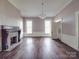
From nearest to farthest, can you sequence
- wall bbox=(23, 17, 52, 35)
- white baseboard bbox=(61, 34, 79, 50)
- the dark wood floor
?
1. the dark wood floor
2. white baseboard bbox=(61, 34, 79, 50)
3. wall bbox=(23, 17, 52, 35)

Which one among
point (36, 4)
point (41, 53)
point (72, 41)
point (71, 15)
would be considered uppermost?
point (36, 4)

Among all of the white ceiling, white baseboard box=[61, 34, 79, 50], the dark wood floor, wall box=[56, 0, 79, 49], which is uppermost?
the white ceiling

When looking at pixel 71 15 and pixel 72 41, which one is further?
pixel 71 15

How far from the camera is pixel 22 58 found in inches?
176

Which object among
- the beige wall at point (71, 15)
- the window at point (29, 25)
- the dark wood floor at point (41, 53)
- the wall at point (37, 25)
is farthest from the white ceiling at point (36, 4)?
the window at point (29, 25)

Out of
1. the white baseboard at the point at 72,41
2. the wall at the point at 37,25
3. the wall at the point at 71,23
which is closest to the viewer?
the white baseboard at the point at 72,41

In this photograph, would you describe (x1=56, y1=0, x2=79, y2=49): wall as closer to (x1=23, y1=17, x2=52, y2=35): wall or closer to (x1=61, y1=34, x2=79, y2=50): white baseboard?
(x1=61, y1=34, x2=79, y2=50): white baseboard

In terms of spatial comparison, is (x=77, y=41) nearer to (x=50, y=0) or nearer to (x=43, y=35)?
(x=50, y=0)

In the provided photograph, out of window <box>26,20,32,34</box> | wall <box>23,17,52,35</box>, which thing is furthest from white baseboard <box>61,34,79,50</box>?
window <box>26,20,32,34</box>

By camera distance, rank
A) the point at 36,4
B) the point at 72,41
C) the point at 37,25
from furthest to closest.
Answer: the point at 37,25 → the point at 36,4 → the point at 72,41

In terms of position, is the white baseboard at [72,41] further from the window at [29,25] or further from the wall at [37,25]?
the window at [29,25]

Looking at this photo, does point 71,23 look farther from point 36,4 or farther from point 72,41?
point 36,4

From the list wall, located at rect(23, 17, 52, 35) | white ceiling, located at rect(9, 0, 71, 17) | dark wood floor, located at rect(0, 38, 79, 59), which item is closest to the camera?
dark wood floor, located at rect(0, 38, 79, 59)

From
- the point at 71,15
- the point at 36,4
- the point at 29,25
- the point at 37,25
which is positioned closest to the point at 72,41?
the point at 71,15
